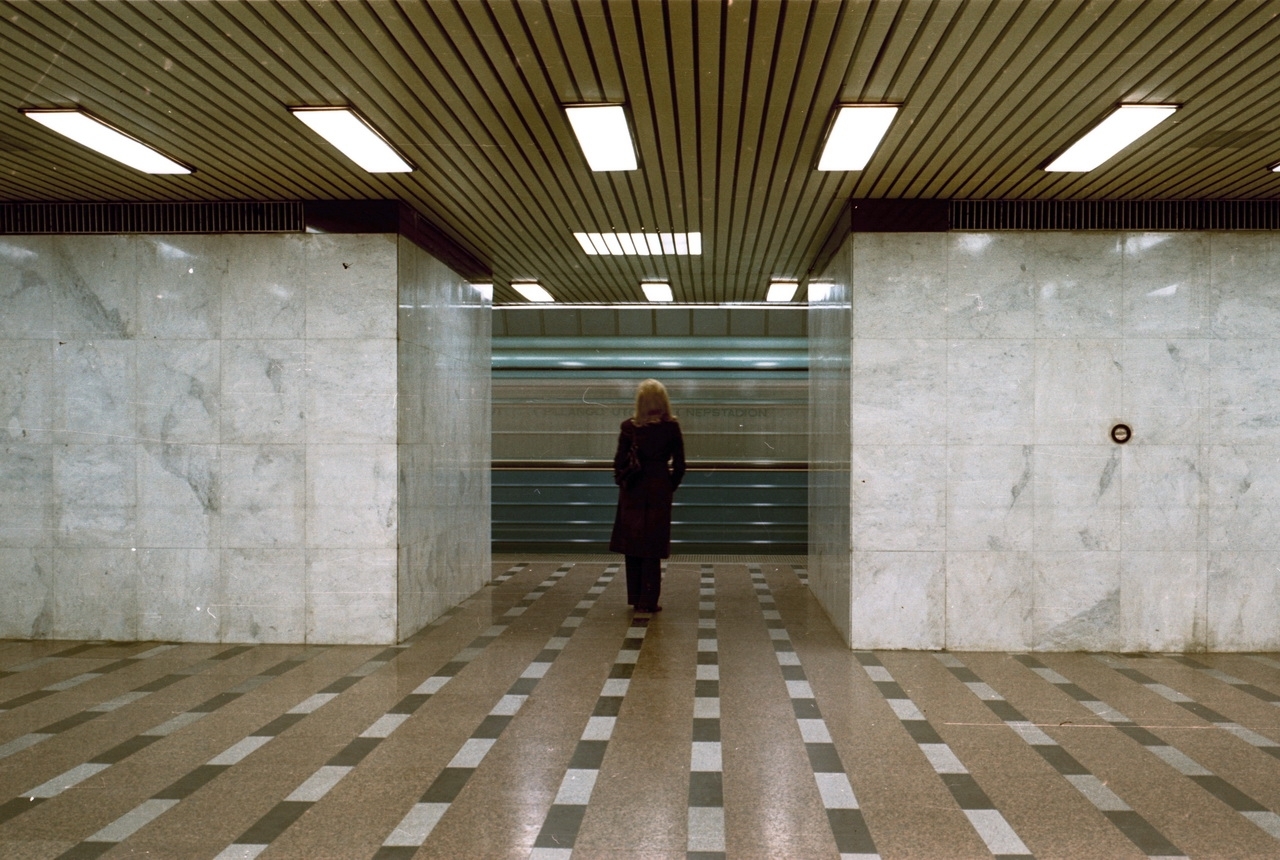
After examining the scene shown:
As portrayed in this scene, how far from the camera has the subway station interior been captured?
12.9ft

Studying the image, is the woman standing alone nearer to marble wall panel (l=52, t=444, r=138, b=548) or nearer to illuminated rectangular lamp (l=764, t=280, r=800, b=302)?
illuminated rectangular lamp (l=764, t=280, r=800, b=302)

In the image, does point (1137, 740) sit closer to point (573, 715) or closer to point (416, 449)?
point (573, 715)

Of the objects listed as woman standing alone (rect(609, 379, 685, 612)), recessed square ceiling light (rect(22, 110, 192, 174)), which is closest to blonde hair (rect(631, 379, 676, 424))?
woman standing alone (rect(609, 379, 685, 612))

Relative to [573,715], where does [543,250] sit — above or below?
above

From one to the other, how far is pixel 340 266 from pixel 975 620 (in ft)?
18.2

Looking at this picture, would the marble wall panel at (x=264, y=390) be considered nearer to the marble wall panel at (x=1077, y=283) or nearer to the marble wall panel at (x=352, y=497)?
the marble wall panel at (x=352, y=497)

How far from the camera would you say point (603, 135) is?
211 inches

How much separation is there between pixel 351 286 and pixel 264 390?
1.05m

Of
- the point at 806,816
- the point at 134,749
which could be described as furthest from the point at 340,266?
the point at 806,816

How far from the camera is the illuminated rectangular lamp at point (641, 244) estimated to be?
819cm

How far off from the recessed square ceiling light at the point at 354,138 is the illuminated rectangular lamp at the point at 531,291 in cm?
462

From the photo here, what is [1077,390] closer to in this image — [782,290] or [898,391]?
[898,391]

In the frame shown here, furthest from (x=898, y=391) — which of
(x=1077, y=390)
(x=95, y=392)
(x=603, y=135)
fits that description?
(x=95, y=392)

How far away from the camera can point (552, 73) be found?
4.46 metres
